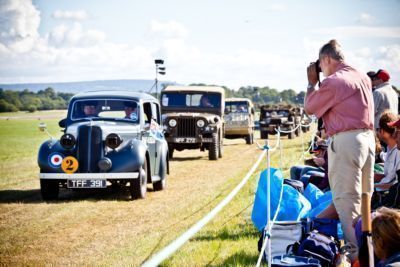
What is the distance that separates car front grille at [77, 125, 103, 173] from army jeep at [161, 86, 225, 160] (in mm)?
7857

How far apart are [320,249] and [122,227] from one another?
3435 mm

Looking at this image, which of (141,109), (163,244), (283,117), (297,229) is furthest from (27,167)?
(283,117)

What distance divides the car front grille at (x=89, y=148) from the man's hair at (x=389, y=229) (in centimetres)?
643

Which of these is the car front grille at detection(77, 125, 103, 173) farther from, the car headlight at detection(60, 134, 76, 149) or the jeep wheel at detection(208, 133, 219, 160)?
the jeep wheel at detection(208, 133, 219, 160)

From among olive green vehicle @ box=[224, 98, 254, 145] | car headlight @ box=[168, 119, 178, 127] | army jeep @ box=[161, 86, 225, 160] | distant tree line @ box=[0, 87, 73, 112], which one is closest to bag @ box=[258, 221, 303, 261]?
army jeep @ box=[161, 86, 225, 160]

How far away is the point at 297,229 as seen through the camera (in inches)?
192

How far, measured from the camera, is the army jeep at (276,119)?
29797mm

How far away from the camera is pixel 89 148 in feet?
30.2

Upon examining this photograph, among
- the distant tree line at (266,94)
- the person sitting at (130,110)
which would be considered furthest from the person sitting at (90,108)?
the distant tree line at (266,94)

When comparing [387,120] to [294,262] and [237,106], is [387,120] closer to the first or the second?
[294,262]

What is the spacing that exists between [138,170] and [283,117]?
22.3 metres

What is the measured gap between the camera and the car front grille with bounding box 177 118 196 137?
17156 millimetres

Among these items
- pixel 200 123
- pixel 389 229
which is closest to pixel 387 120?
pixel 389 229

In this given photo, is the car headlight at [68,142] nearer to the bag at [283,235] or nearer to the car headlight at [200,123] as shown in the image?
the bag at [283,235]
